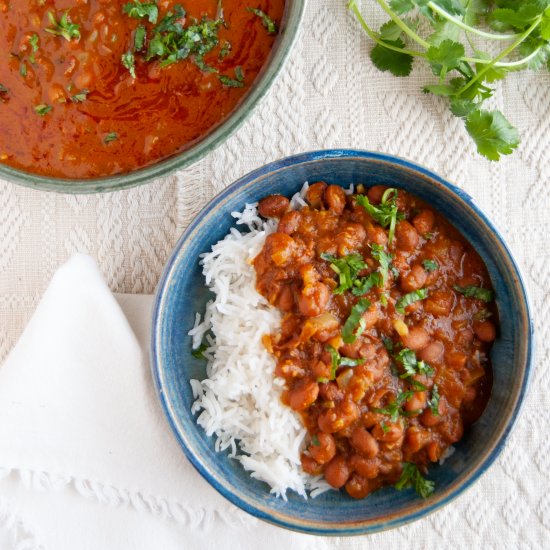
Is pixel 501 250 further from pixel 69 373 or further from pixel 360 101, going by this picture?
pixel 69 373

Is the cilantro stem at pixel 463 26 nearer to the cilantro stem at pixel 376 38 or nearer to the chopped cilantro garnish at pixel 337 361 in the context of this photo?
the cilantro stem at pixel 376 38

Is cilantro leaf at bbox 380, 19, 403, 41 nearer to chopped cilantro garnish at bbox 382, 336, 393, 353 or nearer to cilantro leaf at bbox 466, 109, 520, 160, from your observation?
cilantro leaf at bbox 466, 109, 520, 160

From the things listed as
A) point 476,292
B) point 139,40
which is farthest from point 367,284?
point 139,40

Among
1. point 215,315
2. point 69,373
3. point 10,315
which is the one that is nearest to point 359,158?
point 215,315

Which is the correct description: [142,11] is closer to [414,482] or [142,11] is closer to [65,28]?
[65,28]

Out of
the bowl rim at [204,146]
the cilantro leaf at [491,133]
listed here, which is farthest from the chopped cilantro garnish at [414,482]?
the bowl rim at [204,146]
